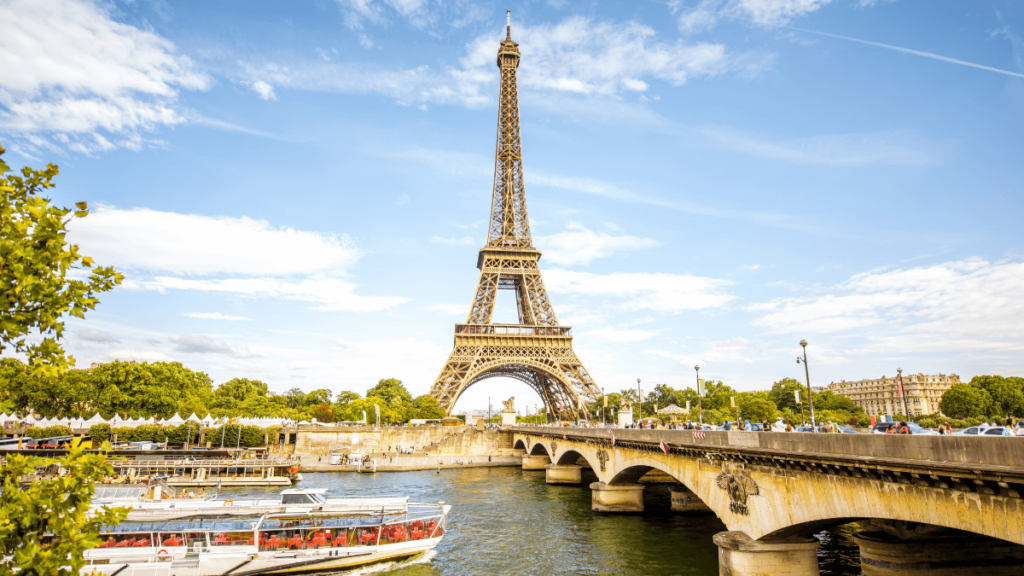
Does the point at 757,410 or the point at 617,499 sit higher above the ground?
the point at 757,410

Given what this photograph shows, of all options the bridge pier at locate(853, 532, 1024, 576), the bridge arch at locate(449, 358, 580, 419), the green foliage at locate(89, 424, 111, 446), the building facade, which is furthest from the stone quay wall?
the building facade

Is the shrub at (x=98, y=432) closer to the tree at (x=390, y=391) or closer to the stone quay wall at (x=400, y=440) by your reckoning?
the stone quay wall at (x=400, y=440)

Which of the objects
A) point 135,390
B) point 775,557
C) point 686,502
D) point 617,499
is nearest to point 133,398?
point 135,390

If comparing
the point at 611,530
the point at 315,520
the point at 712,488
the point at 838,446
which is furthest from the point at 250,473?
the point at 838,446

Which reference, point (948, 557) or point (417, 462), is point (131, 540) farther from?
point (417, 462)

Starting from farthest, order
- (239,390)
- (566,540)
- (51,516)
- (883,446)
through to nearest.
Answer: (239,390), (566,540), (883,446), (51,516)

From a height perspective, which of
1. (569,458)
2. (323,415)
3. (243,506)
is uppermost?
(323,415)

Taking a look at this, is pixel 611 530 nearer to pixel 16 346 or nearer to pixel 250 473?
pixel 16 346
